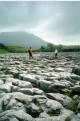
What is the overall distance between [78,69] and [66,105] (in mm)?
5006

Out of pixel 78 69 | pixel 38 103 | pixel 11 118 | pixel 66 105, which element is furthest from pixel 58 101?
pixel 78 69

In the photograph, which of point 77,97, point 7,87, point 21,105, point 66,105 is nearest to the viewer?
point 21,105

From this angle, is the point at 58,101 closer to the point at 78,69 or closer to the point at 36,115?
the point at 36,115

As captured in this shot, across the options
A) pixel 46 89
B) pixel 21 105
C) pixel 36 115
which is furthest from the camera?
pixel 46 89

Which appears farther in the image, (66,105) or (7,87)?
(7,87)

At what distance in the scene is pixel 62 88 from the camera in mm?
5844

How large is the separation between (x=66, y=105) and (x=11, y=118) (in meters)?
1.85

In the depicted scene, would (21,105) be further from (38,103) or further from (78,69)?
(78,69)

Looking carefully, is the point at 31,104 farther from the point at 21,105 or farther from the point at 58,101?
the point at 58,101

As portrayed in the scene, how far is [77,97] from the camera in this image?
16.4ft

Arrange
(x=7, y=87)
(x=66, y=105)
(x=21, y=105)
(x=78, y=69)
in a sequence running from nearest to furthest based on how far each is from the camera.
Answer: (x=21, y=105), (x=66, y=105), (x=7, y=87), (x=78, y=69)

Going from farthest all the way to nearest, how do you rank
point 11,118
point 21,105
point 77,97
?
1. point 77,97
2. point 21,105
3. point 11,118

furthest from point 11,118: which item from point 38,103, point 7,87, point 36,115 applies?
point 7,87

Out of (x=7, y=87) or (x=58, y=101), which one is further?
(x=7, y=87)
